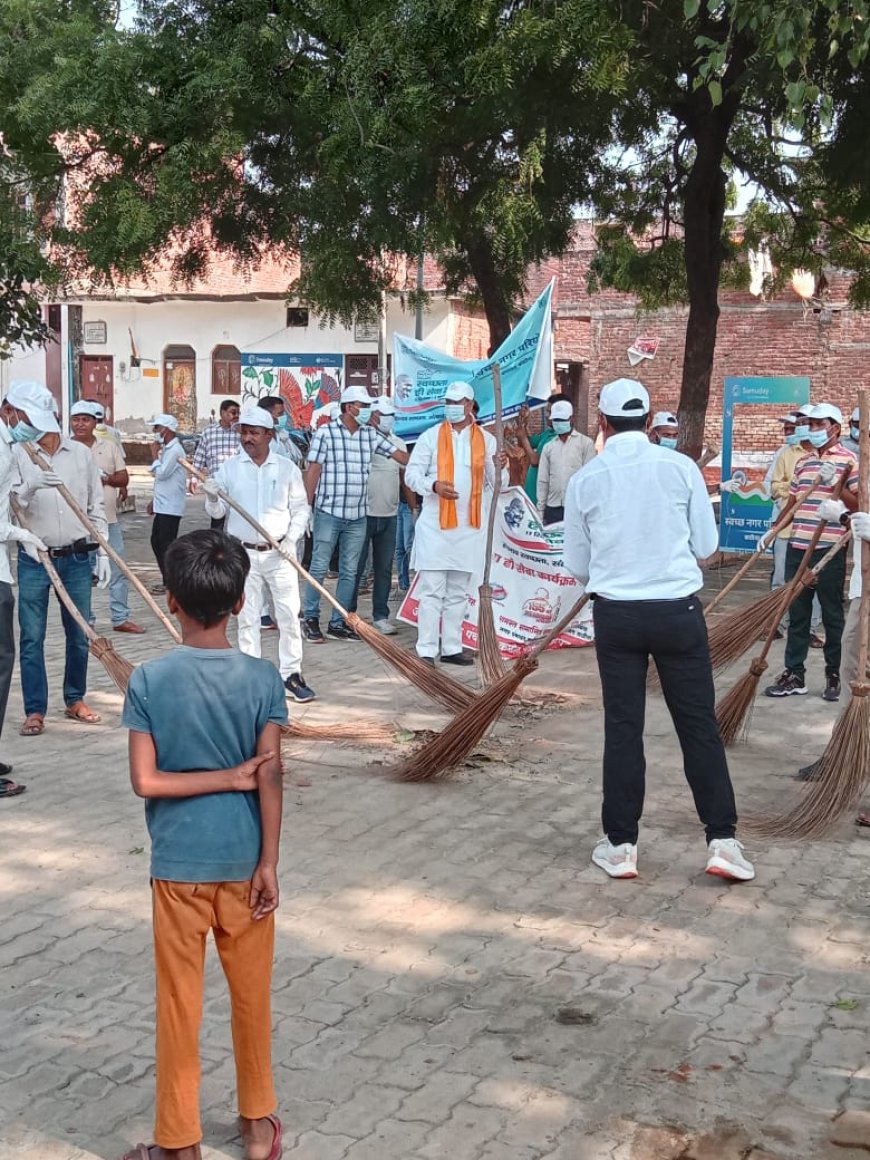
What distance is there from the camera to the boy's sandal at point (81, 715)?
23.4 ft

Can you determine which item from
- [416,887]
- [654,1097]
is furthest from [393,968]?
[654,1097]

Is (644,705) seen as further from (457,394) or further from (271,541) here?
(457,394)

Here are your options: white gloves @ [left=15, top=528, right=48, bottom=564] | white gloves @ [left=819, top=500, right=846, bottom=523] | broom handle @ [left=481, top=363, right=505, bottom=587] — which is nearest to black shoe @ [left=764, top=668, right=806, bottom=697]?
broom handle @ [left=481, top=363, right=505, bottom=587]

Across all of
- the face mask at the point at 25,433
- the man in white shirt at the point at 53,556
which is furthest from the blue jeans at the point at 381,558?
the face mask at the point at 25,433

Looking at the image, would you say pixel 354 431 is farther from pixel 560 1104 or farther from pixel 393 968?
pixel 560 1104

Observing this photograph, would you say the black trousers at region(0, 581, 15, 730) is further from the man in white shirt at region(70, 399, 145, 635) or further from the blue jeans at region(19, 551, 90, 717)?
the man in white shirt at region(70, 399, 145, 635)

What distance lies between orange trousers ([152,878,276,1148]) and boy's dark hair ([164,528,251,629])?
0.59 meters

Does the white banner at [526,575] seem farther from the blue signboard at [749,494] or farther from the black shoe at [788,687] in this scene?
the blue signboard at [749,494]

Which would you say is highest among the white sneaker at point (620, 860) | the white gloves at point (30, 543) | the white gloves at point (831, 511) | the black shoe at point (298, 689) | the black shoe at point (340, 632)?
the white gloves at point (831, 511)

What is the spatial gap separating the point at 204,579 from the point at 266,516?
4621mm

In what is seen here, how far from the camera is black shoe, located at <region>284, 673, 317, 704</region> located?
7.55 meters

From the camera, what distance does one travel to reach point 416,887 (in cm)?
464

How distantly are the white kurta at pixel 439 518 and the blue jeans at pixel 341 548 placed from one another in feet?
3.97

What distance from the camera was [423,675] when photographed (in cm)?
662
